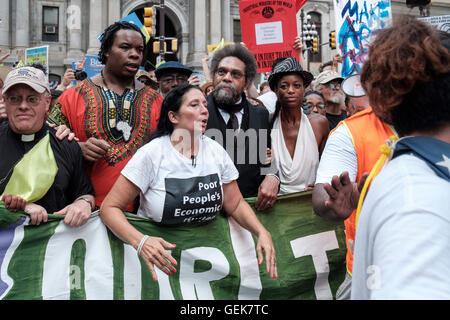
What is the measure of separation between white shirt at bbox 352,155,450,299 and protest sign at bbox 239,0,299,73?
17.9 ft

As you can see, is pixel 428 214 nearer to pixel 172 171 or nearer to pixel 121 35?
pixel 172 171

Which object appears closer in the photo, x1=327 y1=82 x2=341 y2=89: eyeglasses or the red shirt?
the red shirt

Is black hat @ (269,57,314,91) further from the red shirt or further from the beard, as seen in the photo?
the red shirt

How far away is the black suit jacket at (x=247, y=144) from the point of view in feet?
12.0

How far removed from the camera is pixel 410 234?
97 centimetres

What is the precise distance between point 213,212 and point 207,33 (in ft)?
97.0

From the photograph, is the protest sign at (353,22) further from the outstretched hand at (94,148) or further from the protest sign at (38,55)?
the protest sign at (38,55)

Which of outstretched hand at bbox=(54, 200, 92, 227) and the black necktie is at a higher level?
the black necktie

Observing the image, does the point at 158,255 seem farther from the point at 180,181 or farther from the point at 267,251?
the point at 267,251

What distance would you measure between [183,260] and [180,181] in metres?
0.73

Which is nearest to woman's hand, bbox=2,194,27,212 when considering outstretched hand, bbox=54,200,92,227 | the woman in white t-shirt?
outstretched hand, bbox=54,200,92,227

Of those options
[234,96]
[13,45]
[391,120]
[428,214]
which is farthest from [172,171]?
[13,45]

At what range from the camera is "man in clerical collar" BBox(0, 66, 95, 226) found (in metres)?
2.81

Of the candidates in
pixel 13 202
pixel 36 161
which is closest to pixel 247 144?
pixel 36 161
